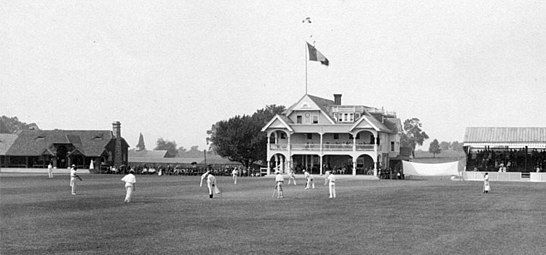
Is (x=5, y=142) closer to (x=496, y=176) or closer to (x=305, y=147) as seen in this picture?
(x=305, y=147)

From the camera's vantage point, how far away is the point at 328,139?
3342 inches

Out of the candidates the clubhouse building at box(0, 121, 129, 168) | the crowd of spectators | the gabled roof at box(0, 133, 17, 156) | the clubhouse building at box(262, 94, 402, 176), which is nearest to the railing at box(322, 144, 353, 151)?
the clubhouse building at box(262, 94, 402, 176)

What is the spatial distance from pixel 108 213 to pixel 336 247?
11.1m

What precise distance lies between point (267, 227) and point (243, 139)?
258ft

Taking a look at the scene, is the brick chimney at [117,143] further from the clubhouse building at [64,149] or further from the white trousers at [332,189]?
the white trousers at [332,189]

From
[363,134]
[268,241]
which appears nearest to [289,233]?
[268,241]

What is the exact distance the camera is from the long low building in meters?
72.5

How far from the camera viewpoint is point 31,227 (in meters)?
20.1

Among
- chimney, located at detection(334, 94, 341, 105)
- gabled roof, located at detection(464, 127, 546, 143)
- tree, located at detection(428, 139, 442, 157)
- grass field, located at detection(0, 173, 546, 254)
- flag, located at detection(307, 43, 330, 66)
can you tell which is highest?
flag, located at detection(307, 43, 330, 66)

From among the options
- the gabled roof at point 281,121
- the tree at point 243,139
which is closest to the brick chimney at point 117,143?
the tree at point 243,139

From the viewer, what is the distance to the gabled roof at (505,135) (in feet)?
250

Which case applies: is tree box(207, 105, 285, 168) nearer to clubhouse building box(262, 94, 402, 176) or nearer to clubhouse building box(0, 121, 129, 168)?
clubhouse building box(262, 94, 402, 176)

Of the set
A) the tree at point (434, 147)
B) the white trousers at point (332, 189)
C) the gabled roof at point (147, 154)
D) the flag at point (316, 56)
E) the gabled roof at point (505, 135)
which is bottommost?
the white trousers at point (332, 189)

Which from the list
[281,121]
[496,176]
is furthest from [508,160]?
[281,121]
